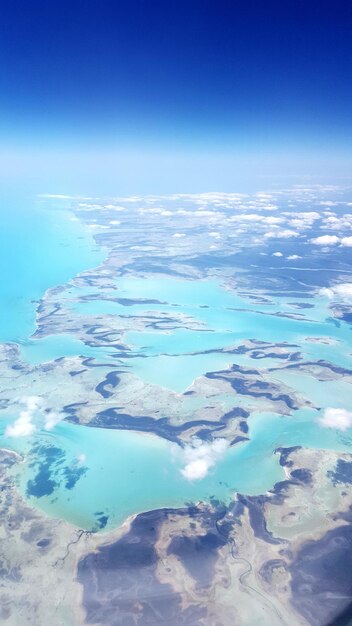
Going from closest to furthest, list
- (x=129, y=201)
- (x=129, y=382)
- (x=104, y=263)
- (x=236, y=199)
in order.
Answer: (x=129, y=382) < (x=104, y=263) < (x=129, y=201) < (x=236, y=199)

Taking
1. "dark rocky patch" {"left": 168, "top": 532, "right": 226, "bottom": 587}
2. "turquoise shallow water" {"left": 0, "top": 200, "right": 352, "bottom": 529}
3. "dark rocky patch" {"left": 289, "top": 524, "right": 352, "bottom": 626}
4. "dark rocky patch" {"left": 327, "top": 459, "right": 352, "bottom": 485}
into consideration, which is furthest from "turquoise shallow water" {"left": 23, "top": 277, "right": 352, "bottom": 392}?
"dark rocky patch" {"left": 289, "top": 524, "right": 352, "bottom": 626}

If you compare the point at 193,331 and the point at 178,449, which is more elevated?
the point at 193,331

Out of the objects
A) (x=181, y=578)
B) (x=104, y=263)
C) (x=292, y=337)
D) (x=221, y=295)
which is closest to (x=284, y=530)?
(x=181, y=578)

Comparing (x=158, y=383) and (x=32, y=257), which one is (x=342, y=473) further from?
(x=32, y=257)

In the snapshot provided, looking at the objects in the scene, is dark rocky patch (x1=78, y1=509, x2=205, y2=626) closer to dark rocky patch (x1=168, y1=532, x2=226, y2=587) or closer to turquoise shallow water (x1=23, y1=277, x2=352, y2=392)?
dark rocky patch (x1=168, y1=532, x2=226, y2=587)

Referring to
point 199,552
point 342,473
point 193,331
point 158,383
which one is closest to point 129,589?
point 199,552

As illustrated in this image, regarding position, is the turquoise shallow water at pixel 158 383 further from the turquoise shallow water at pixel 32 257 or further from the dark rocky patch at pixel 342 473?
the dark rocky patch at pixel 342 473

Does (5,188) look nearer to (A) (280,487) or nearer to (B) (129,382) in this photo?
(B) (129,382)

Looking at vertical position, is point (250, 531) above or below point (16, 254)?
below
